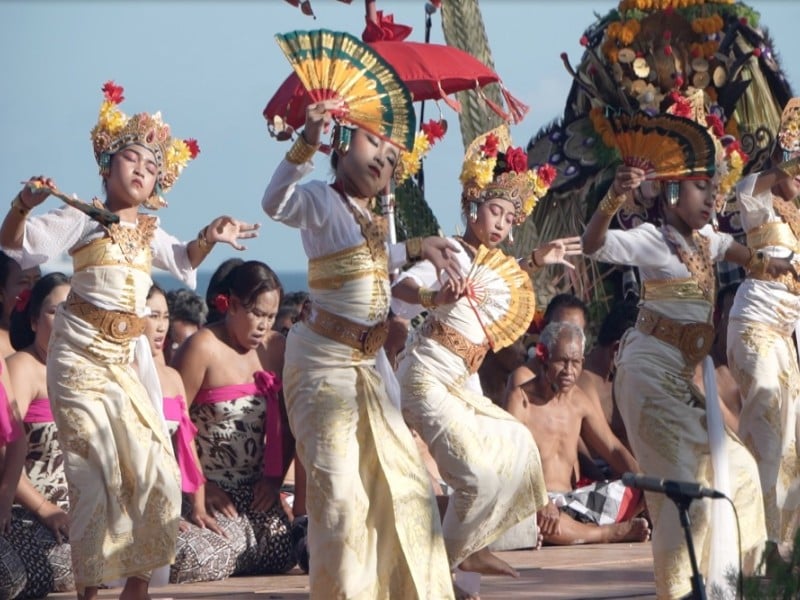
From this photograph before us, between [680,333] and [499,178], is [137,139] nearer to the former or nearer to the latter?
[499,178]

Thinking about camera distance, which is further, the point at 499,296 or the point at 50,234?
the point at 499,296

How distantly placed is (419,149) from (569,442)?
9.72ft

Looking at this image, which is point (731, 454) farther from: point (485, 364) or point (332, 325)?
point (485, 364)

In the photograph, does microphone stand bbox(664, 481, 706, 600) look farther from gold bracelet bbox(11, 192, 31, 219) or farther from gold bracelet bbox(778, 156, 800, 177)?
gold bracelet bbox(778, 156, 800, 177)

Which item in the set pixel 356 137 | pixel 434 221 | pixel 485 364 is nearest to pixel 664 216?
pixel 356 137

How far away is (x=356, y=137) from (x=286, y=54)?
503 mm

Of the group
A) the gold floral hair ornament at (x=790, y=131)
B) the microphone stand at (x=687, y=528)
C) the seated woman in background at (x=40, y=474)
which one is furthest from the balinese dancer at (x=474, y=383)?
the microphone stand at (x=687, y=528)

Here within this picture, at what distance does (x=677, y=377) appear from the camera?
7.28 m

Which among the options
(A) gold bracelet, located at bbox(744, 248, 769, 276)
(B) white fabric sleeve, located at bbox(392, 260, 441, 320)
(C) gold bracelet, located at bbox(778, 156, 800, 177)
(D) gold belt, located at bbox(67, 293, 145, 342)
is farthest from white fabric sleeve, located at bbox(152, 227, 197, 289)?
(C) gold bracelet, located at bbox(778, 156, 800, 177)

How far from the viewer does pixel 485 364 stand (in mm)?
10414

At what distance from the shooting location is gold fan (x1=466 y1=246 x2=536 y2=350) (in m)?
7.62

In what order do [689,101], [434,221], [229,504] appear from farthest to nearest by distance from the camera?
[434,221] → [229,504] → [689,101]

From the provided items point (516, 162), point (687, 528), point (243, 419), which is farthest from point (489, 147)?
point (687, 528)

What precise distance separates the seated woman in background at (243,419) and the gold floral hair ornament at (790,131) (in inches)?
111
